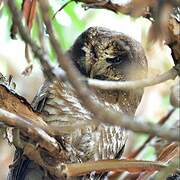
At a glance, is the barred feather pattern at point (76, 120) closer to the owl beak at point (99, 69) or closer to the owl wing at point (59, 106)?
the owl wing at point (59, 106)

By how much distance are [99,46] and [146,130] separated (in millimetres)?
1457

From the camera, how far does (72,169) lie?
1.12m

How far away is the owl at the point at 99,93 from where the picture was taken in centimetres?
172

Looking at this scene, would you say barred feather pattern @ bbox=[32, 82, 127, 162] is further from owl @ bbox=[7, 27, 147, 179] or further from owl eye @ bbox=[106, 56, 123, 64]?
owl eye @ bbox=[106, 56, 123, 64]

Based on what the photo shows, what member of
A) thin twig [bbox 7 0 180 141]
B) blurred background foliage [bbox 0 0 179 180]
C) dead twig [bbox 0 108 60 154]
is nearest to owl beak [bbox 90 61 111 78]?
blurred background foliage [bbox 0 0 179 180]

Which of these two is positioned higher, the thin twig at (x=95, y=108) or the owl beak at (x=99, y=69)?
the thin twig at (x=95, y=108)

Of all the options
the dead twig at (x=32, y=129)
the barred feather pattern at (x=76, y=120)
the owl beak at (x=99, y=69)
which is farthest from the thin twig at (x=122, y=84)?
the owl beak at (x=99, y=69)

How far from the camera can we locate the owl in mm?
1720

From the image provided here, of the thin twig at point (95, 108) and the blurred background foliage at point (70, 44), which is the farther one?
the blurred background foliage at point (70, 44)

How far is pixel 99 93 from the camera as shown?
1904 mm

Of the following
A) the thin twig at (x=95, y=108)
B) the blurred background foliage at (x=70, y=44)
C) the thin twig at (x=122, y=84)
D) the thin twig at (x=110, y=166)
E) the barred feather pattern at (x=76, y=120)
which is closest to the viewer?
the thin twig at (x=95, y=108)

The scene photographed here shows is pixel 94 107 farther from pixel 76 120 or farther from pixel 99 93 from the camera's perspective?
pixel 99 93

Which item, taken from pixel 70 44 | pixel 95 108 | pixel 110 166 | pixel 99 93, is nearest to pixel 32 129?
pixel 110 166

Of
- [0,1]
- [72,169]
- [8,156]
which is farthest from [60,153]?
[8,156]
